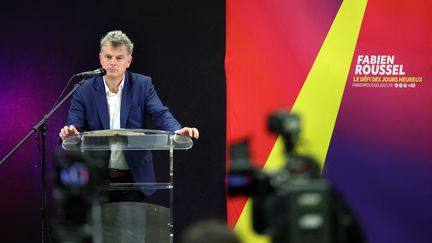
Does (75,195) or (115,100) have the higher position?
(115,100)

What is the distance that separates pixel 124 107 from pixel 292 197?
104 inches

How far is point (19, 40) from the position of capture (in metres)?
6.20

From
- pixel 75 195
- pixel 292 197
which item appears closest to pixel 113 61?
pixel 75 195

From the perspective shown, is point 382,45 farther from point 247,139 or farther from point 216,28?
point 247,139

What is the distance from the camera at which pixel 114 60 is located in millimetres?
4836

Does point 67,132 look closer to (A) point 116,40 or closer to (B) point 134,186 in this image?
(B) point 134,186

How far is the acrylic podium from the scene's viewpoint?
417 cm

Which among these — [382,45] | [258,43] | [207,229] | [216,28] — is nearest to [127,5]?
[216,28]

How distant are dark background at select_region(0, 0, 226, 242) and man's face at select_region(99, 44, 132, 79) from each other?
4.36 ft

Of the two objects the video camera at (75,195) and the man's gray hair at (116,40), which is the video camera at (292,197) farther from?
the man's gray hair at (116,40)

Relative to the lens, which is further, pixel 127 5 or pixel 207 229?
pixel 127 5

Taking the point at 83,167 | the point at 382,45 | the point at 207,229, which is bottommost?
the point at 207,229

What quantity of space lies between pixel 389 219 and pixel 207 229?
3.62 m

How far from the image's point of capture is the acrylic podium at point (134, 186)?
417 cm
